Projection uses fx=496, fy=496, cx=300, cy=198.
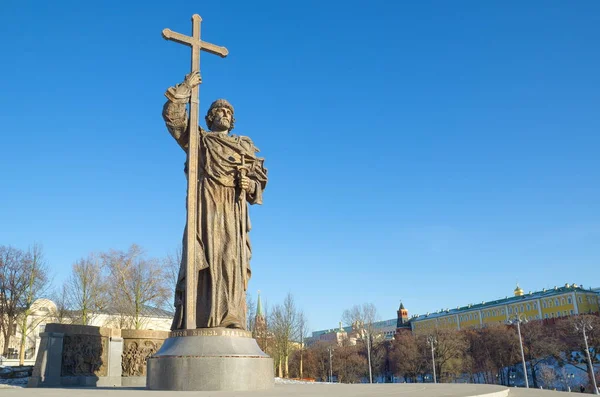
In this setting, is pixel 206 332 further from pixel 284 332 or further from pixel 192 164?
pixel 284 332

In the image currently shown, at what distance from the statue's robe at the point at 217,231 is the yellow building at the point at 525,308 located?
6702 cm

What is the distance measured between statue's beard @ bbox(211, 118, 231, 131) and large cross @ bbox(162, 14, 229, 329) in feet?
1.81

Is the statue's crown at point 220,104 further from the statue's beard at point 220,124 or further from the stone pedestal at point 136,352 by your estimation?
the stone pedestal at point 136,352

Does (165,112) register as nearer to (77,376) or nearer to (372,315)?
(77,376)

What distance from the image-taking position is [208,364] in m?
6.62

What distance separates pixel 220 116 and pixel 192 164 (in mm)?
1240

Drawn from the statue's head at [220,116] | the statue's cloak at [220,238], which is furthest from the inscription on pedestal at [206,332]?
the statue's head at [220,116]

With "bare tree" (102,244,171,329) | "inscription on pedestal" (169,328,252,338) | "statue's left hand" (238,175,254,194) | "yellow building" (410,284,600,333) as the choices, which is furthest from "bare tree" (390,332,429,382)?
"inscription on pedestal" (169,328,252,338)

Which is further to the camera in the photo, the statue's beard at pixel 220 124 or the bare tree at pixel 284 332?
the bare tree at pixel 284 332

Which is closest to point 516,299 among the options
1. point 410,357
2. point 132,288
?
point 410,357

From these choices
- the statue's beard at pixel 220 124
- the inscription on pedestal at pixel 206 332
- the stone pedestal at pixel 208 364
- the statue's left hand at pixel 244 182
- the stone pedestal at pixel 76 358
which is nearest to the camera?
the stone pedestal at pixel 208 364

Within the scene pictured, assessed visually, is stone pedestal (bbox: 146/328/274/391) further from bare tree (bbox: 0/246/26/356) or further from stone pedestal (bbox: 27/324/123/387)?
bare tree (bbox: 0/246/26/356)

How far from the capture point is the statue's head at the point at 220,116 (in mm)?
8719

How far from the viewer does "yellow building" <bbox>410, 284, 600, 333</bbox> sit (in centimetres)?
8125
